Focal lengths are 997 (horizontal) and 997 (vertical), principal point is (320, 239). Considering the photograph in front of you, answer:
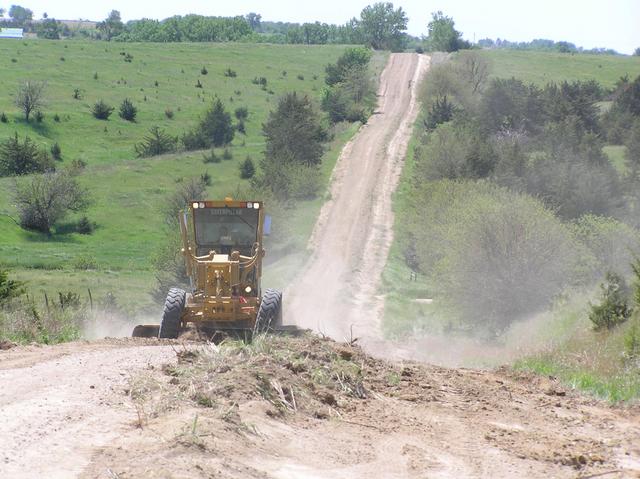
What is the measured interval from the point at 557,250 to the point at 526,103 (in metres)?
47.4

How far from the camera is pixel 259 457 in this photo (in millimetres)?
9906

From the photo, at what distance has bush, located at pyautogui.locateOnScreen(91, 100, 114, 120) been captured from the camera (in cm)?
8525

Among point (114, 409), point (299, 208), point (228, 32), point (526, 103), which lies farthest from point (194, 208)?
point (228, 32)

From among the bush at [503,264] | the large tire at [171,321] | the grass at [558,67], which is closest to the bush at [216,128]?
the grass at [558,67]

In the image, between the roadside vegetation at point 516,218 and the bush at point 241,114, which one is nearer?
the roadside vegetation at point 516,218

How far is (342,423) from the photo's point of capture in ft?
39.2

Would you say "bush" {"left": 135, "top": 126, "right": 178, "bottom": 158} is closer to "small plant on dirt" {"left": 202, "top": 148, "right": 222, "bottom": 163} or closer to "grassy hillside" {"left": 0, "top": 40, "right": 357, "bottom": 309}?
"grassy hillside" {"left": 0, "top": 40, "right": 357, "bottom": 309}

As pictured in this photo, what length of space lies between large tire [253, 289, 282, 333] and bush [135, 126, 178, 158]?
58.2 metres

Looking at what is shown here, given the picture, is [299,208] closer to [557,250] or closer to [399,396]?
[557,250]

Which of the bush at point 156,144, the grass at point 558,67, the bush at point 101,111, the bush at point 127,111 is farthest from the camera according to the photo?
the grass at point 558,67

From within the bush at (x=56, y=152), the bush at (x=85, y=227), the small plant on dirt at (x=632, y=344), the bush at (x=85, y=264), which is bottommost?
the bush at (x=85, y=227)

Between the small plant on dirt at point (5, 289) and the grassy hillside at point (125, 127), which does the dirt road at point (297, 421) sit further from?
the grassy hillside at point (125, 127)

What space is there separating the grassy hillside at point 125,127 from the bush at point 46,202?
1.02m

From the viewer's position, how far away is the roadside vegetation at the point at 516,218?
34.7 m
